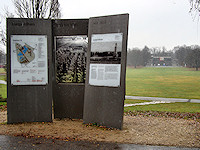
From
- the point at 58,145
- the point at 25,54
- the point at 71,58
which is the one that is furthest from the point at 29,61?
the point at 58,145

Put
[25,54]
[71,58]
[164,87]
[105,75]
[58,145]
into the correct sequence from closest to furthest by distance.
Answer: [58,145] < [105,75] < [25,54] < [71,58] < [164,87]

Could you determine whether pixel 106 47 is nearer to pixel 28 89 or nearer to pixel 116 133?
pixel 116 133

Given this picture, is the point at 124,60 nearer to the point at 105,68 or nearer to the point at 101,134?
the point at 105,68

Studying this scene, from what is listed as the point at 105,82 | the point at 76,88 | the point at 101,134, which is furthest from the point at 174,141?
the point at 76,88

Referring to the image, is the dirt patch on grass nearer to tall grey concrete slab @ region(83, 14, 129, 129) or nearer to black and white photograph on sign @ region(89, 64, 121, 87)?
tall grey concrete slab @ region(83, 14, 129, 129)

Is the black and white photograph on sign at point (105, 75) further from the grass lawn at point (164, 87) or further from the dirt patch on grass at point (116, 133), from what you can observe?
the grass lawn at point (164, 87)

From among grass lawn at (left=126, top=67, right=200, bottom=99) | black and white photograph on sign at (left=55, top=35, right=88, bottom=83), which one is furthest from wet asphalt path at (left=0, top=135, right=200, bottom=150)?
grass lawn at (left=126, top=67, right=200, bottom=99)

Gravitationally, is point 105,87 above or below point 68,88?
above

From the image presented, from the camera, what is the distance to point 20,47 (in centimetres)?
764

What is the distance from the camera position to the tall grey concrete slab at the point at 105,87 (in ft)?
22.5

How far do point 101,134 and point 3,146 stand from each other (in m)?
2.36

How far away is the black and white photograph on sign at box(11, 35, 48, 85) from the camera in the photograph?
24.9 ft

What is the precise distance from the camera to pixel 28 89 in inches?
301

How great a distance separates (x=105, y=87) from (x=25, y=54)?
2.70 metres
